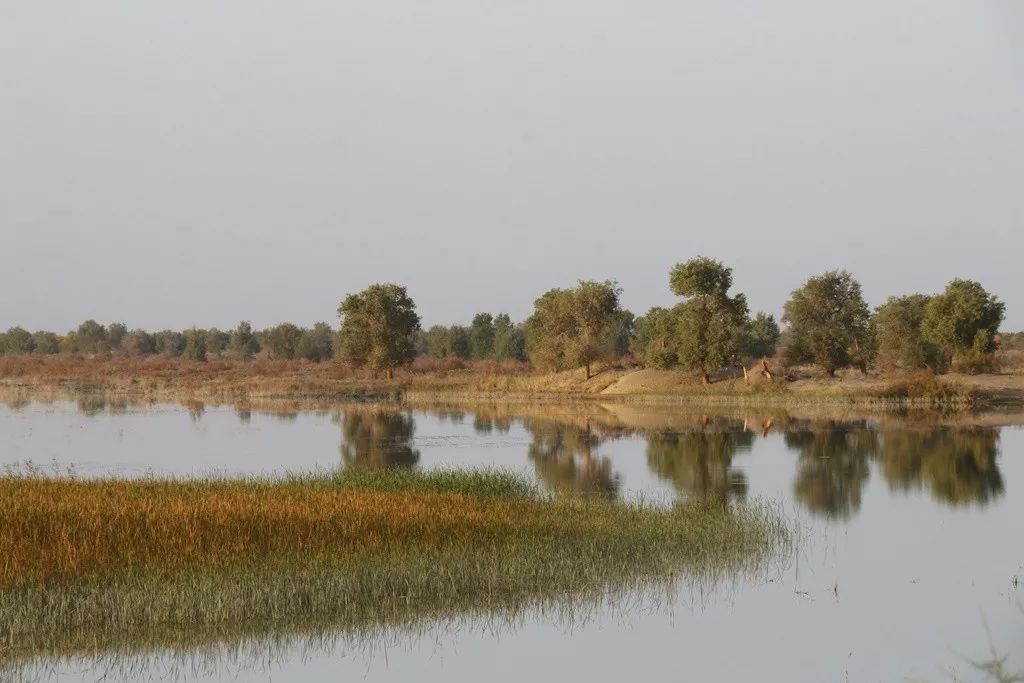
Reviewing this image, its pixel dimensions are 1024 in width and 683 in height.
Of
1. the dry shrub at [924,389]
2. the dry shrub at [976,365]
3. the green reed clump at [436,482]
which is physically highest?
the dry shrub at [976,365]

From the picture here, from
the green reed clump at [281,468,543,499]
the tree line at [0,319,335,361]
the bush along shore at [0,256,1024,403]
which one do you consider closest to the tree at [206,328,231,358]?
the tree line at [0,319,335,361]

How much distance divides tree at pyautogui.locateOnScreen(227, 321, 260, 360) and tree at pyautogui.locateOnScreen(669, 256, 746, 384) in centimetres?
8480

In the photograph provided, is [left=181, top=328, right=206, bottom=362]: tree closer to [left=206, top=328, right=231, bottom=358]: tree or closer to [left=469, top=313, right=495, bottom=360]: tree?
[left=206, top=328, right=231, bottom=358]: tree

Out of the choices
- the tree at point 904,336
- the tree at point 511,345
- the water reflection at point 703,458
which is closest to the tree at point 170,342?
the tree at point 511,345

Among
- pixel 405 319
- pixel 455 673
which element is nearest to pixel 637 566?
pixel 455 673

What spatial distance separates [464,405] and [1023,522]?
5756 centimetres

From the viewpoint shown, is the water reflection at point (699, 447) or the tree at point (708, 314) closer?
the water reflection at point (699, 447)

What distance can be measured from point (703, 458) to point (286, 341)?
112 metres

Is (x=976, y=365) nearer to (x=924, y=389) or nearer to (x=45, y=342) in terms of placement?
(x=924, y=389)

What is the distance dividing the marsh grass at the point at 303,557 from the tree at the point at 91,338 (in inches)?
6123

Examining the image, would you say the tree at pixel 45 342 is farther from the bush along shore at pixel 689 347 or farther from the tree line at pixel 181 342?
the bush along shore at pixel 689 347

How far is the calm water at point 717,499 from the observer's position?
1573 centimetres

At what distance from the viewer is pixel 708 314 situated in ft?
264

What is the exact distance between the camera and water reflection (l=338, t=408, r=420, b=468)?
1610 inches
